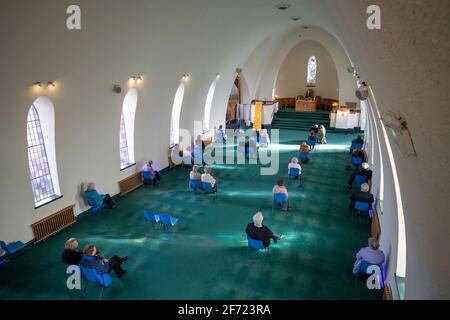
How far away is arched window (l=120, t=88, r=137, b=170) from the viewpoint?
41.2ft

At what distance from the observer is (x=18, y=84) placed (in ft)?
25.1

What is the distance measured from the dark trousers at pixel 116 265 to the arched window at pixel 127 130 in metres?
5.56

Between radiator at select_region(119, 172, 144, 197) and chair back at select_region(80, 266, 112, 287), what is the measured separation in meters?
5.36

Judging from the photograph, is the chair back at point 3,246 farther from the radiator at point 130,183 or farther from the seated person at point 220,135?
the seated person at point 220,135

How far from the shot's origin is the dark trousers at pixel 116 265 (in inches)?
282

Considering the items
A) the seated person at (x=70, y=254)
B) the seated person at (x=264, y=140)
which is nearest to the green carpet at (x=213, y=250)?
the seated person at (x=70, y=254)

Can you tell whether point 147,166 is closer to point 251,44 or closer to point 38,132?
point 38,132

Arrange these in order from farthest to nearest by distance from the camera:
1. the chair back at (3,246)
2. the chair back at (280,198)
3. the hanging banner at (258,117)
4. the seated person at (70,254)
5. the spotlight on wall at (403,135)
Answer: the hanging banner at (258,117) < the chair back at (280,198) < the chair back at (3,246) < the seated person at (70,254) < the spotlight on wall at (403,135)

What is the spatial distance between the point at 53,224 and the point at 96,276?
334 cm

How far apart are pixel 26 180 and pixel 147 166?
15.8 feet

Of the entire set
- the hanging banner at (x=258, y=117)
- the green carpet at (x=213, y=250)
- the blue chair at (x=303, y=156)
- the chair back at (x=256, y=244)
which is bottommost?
the green carpet at (x=213, y=250)

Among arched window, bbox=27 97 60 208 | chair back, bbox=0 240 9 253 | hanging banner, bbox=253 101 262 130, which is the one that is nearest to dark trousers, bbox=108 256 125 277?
chair back, bbox=0 240 9 253

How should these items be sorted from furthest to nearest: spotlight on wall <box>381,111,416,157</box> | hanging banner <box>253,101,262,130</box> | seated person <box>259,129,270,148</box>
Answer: hanging banner <box>253,101,262,130</box>
seated person <box>259,129,270,148</box>
spotlight on wall <box>381,111,416,157</box>

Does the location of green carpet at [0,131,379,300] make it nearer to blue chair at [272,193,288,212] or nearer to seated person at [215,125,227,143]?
blue chair at [272,193,288,212]
